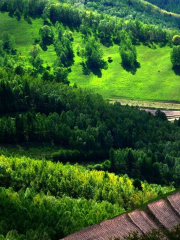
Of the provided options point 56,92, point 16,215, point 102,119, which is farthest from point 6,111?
point 16,215

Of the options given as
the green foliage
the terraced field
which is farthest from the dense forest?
the terraced field

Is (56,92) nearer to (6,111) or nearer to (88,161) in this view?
(6,111)

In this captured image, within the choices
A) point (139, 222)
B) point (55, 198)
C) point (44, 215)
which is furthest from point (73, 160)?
point (139, 222)

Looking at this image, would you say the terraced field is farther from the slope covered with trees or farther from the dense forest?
the slope covered with trees

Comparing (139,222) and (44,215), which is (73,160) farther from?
(139,222)

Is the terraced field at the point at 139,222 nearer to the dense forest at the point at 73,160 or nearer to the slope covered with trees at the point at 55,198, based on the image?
the dense forest at the point at 73,160

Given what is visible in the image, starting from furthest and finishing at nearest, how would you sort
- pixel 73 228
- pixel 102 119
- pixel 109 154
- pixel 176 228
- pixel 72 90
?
pixel 72 90 → pixel 102 119 → pixel 109 154 → pixel 73 228 → pixel 176 228

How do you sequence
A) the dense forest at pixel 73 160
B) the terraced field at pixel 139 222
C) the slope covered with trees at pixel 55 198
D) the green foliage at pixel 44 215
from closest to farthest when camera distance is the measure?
1. the terraced field at pixel 139 222
2. the green foliage at pixel 44 215
3. the slope covered with trees at pixel 55 198
4. the dense forest at pixel 73 160

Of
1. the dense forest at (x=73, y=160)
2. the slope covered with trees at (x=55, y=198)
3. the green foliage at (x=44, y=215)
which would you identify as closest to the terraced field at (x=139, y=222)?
the dense forest at (x=73, y=160)
